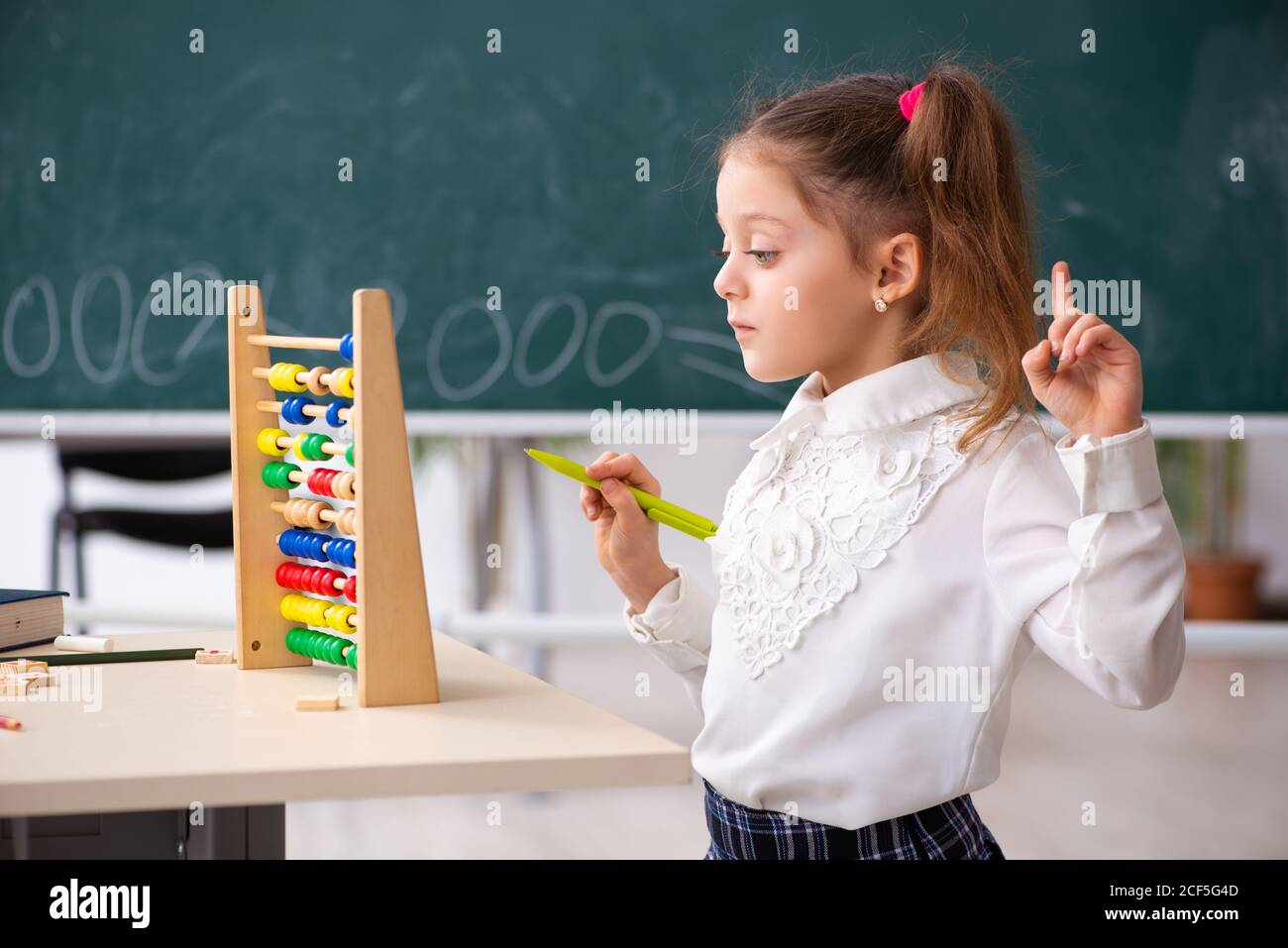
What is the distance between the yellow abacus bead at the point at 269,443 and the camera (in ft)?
4.28

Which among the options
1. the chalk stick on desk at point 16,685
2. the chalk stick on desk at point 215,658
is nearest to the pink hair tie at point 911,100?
the chalk stick on desk at point 215,658

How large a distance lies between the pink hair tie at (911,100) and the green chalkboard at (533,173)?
2021mm

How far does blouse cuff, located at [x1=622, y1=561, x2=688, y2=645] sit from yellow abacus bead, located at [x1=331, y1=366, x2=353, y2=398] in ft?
1.19

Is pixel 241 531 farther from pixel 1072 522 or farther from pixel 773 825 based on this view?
pixel 1072 522

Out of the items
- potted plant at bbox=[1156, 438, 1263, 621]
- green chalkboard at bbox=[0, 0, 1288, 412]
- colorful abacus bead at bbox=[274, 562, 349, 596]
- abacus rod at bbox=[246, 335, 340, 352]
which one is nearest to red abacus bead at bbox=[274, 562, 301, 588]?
colorful abacus bead at bbox=[274, 562, 349, 596]

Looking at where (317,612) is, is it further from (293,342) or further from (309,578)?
(293,342)

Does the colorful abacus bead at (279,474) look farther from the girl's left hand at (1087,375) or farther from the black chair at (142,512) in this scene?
the black chair at (142,512)

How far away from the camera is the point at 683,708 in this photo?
13.3ft

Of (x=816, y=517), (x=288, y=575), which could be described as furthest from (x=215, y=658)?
(x=816, y=517)

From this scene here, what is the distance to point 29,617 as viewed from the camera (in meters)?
1.39

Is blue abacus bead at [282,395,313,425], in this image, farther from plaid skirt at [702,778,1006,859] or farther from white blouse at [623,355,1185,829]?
plaid skirt at [702,778,1006,859]

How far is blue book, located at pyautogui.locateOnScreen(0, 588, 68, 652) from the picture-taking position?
1.36 meters

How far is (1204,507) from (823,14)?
6.13 feet
